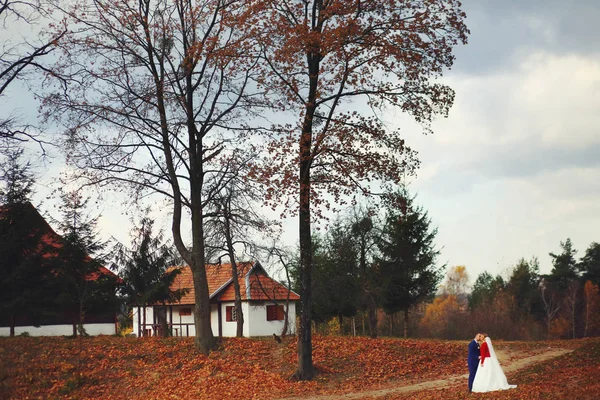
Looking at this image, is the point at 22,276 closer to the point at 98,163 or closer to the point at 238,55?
the point at 98,163

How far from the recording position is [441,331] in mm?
51969

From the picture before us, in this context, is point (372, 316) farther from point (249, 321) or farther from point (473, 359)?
point (473, 359)

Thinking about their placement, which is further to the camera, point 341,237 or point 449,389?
point 341,237

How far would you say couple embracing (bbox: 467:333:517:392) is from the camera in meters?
16.3

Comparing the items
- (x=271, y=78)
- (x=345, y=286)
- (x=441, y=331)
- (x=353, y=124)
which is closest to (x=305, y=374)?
(x=353, y=124)

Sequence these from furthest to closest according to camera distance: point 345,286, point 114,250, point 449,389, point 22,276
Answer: point 345,286 → point 114,250 → point 22,276 → point 449,389

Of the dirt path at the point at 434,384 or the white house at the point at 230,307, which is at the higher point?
the white house at the point at 230,307

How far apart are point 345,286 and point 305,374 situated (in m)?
22.0

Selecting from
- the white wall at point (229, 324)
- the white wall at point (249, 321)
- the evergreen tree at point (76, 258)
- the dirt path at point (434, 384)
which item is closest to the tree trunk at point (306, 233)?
the dirt path at point (434, 384)

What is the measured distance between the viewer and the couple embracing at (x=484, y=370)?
53.5 ft

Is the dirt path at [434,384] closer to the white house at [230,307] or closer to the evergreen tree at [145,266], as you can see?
the evergreen tree at [145,266]

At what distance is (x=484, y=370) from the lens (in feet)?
53.9

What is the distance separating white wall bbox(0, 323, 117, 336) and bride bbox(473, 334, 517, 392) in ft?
82.6

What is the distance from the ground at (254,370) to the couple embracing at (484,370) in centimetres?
40
